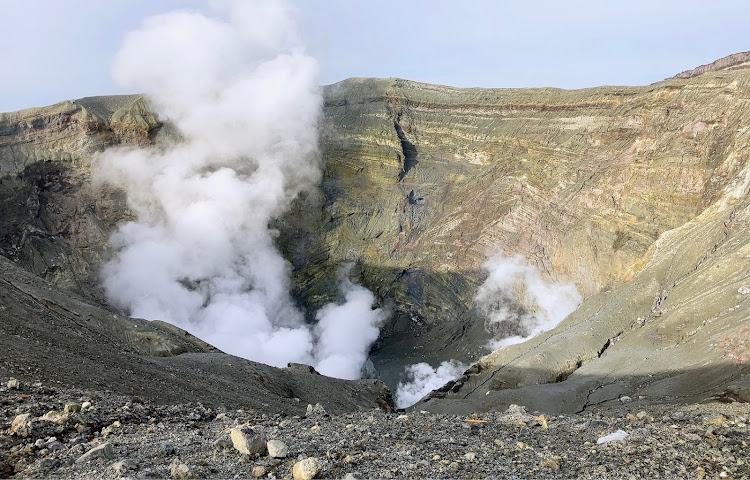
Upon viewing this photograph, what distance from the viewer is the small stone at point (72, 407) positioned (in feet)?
30.9

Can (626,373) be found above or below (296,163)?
below

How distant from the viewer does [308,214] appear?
65.1 metres

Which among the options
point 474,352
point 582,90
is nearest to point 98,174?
point 474,352

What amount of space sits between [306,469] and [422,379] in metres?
45.4

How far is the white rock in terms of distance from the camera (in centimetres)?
872

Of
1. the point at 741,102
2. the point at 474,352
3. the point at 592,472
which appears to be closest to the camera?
the point at 592,472

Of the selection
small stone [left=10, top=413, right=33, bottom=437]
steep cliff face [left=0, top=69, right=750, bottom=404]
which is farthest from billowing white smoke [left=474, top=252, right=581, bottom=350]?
small stone [left=10, top=413, right=33, bottom=437]

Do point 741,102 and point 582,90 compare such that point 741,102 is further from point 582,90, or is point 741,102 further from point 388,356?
point 388,356

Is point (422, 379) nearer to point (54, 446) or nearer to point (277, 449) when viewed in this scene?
point (54, 446)

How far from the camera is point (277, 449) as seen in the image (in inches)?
276

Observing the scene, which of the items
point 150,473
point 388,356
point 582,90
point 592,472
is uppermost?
A: point 582,90

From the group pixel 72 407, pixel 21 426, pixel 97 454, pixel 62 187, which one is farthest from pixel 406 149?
pixel 97 454

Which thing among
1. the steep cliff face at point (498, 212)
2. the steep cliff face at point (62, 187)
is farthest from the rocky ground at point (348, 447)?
the steep cliff face at point (62, 187)

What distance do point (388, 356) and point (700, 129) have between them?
1358 inches
